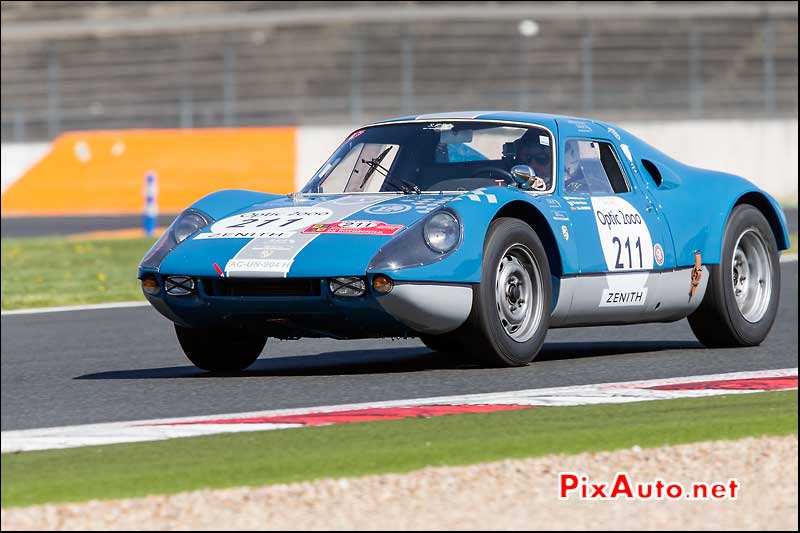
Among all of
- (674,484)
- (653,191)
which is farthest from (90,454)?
(653,191)

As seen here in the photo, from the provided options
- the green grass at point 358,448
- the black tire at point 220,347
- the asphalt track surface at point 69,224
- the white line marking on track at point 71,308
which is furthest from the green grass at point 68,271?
the green grass at point 358,448

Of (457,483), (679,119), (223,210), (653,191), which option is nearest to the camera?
(457,483)

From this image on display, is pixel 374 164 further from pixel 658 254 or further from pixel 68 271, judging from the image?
pixel 68 271

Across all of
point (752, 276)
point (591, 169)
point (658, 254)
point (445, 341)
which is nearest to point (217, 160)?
point (752, 276)

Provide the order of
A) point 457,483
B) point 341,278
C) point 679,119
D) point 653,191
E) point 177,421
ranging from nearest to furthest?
1. point 457,483
2. point 177,421
3. point 341,278
4. point 653,191
5. point 679,119

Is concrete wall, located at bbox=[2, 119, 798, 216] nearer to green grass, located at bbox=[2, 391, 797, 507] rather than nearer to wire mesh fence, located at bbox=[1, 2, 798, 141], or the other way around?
wire mesh fence, located at bbox=[1, 2, 798, 141]

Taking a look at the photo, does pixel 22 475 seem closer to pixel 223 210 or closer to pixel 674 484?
pixel 674 484

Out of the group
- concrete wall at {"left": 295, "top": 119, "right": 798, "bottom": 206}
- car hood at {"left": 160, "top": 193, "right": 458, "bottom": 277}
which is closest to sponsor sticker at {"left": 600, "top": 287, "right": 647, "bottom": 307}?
car hood at {"left": 160, "top": 193, "right": 458, "bottom": 277}

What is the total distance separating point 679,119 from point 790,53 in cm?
300

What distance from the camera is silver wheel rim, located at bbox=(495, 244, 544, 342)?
8.08 meters

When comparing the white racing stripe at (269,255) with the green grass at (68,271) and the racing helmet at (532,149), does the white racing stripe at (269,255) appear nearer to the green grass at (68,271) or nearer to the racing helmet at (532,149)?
the racing helmet at (532,149)

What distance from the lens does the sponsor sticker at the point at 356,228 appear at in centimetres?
778

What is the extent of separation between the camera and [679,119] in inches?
1133

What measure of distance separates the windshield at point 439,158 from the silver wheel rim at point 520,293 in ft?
1.85
